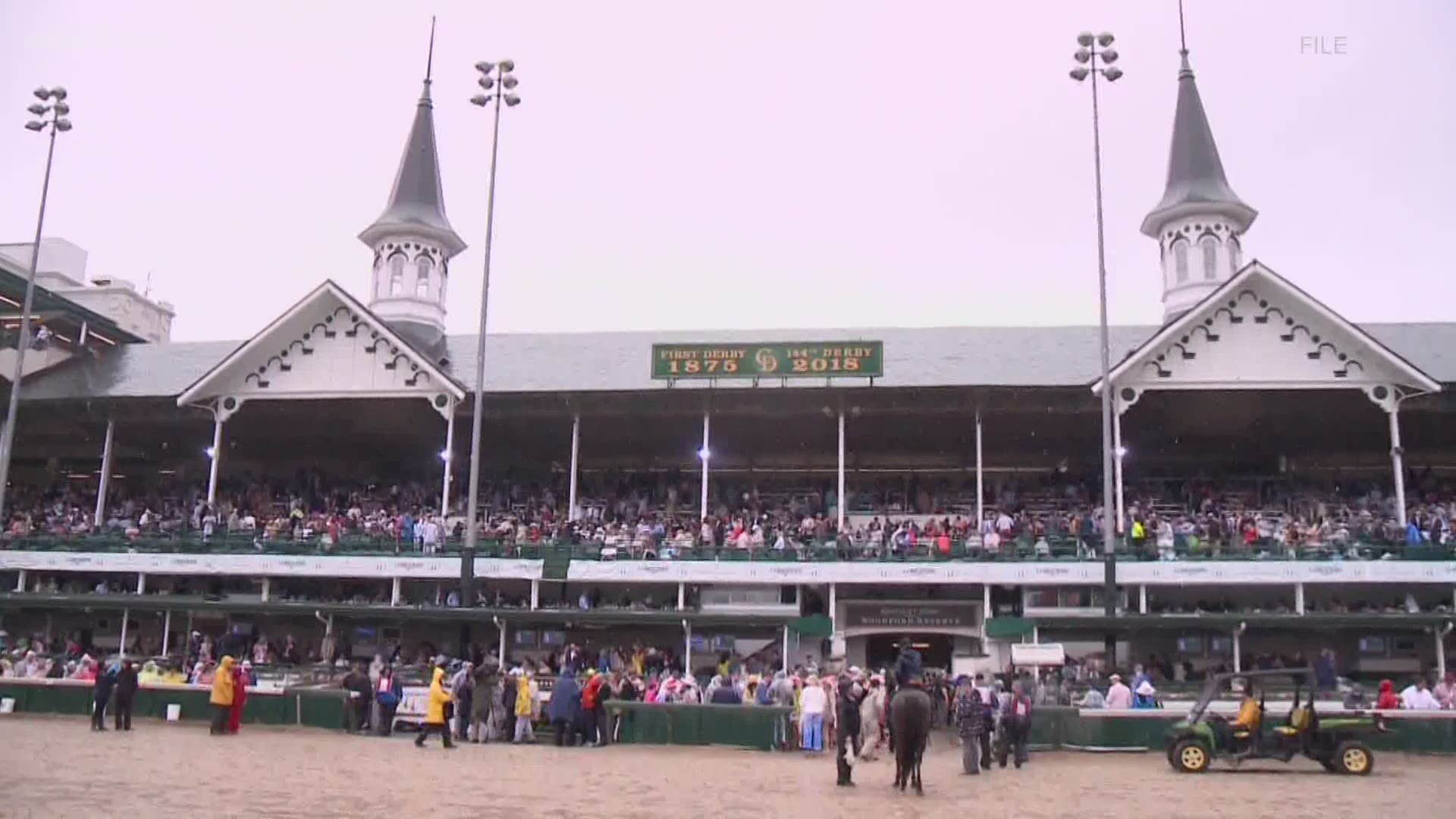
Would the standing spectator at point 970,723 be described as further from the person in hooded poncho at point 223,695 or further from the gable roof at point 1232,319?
the gable roof at point 1232,319

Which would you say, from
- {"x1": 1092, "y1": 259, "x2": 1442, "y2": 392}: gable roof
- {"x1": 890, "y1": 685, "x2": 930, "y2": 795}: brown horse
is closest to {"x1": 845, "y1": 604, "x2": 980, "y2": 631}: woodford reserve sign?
{"x1": 1092, "y1": 259, "x2": 1442, "y2": 392}: gable roof

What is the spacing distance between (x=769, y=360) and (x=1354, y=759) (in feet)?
58.9

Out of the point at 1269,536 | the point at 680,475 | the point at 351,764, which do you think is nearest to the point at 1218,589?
the point at 1269,536

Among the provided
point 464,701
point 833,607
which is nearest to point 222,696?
point 464,701

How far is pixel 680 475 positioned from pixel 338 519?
1007cm

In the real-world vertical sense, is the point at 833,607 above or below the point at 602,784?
above

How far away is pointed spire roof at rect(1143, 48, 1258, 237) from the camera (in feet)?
131

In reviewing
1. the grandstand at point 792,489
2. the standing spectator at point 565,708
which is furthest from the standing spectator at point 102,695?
the grandstand at point 792,489

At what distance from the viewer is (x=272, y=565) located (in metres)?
32.2

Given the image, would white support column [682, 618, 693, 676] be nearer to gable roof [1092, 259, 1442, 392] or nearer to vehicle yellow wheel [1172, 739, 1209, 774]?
gable roof [1092, 259, 1442, 392]

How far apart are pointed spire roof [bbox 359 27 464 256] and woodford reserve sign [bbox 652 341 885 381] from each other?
14.4m

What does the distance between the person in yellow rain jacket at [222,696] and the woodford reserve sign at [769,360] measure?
1370 centimetres

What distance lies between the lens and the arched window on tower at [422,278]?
143ft

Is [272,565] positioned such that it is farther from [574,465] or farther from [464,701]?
[464,701]
